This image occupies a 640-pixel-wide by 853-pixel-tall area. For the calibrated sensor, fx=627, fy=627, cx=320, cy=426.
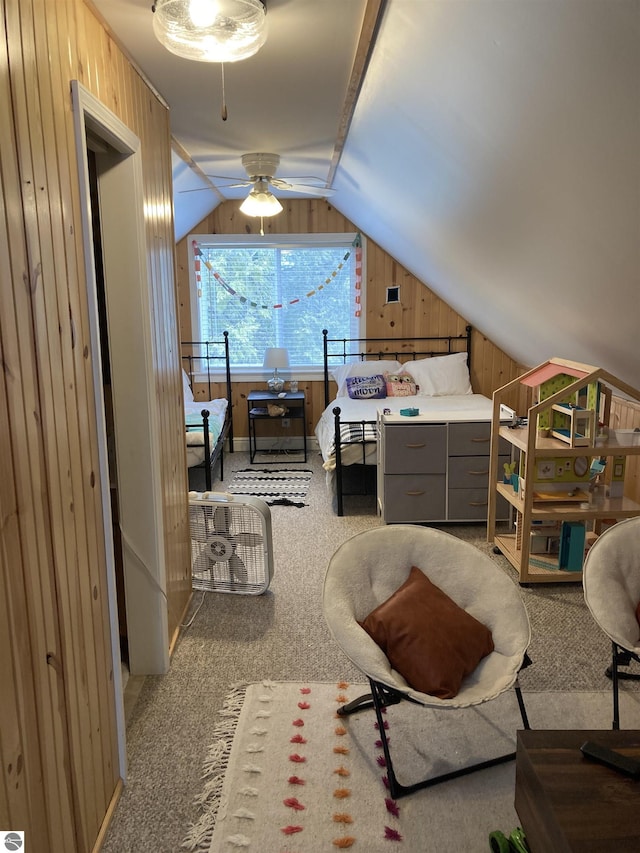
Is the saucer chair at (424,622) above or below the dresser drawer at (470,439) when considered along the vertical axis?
below

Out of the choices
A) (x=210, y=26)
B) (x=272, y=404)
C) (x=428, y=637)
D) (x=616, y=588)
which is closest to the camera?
(x=210, y=26)

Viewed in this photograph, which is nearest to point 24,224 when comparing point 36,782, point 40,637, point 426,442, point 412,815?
point 40,637

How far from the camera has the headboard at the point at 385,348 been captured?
19.2 ft

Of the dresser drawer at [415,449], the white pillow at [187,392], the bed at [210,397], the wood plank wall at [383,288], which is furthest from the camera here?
the wood plank wall at [383,288]

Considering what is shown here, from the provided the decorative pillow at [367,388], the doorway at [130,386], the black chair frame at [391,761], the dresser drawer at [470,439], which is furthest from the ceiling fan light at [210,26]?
the decorative pillow at [367,388]

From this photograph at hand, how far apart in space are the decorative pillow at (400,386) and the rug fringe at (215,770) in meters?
3.45

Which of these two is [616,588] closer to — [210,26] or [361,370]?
[210,26]

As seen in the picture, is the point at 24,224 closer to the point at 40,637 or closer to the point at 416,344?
the point at 40,637

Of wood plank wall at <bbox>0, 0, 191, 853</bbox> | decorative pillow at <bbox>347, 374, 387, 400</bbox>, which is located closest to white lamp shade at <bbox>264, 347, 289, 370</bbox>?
Result: decorative pillow at <bbox>347, 374, 387, 400</bbox>

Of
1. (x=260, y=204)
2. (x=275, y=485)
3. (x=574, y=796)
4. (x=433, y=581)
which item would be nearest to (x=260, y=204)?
(x=260, y=204)

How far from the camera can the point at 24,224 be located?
129cm

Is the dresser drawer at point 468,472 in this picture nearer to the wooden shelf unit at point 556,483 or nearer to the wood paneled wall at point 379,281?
the wooden shelf unit at point 556,483

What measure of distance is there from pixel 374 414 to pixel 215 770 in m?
3.09

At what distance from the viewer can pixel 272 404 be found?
5.77m
